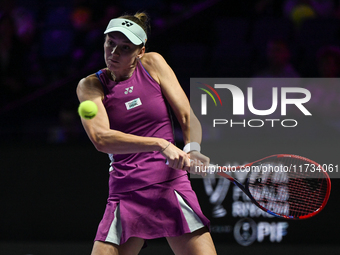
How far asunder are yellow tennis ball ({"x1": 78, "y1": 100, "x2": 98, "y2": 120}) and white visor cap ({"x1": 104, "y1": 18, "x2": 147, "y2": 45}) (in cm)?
39

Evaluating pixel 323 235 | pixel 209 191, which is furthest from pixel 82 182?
pixel 323 235

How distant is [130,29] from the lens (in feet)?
7.61

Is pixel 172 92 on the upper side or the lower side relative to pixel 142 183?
upper

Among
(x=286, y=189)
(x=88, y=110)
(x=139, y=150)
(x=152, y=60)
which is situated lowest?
(x=286, y=189)

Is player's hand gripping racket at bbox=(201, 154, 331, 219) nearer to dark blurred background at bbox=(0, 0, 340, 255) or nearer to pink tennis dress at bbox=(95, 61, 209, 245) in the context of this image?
pink tennis dress at bbox=(95, 61, 209, 245)

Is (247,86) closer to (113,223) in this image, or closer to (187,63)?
(187,63)

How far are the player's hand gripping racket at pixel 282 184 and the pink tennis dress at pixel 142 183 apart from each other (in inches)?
10.9

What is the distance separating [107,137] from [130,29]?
522mm

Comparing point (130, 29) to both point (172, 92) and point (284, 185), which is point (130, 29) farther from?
point (284, 185)

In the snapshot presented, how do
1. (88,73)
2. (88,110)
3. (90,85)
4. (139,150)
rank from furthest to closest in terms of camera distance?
(88,73) < (90,85) < (139,150) < (88,110)

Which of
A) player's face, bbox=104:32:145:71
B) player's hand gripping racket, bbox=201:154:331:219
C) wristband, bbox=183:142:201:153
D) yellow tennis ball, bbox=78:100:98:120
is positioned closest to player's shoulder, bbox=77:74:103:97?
player's face, bbox=104:32:145:71

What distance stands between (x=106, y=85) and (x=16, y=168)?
255 cm

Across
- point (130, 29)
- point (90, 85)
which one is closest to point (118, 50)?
point (130, 29)

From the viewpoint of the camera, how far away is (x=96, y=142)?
2.30m
